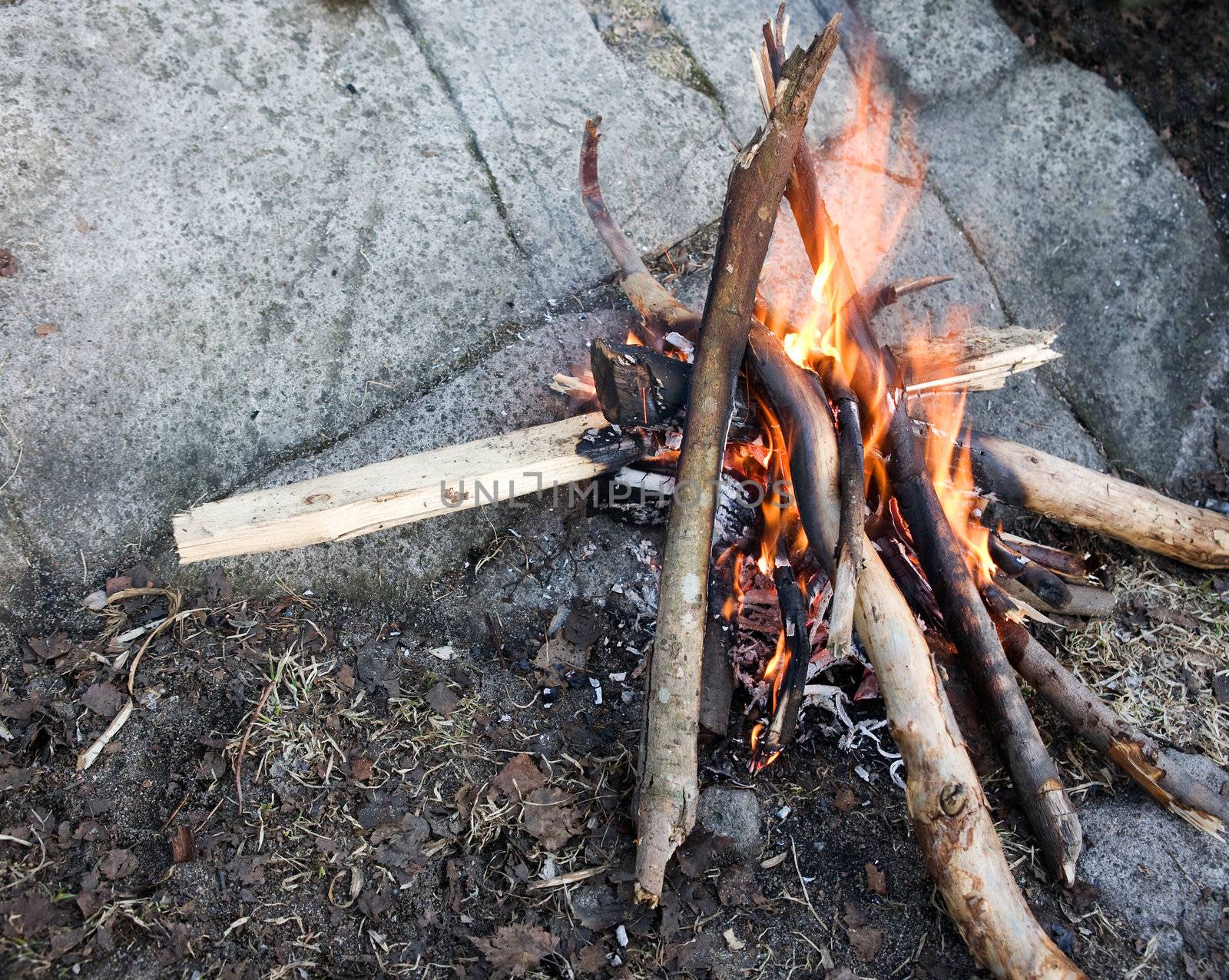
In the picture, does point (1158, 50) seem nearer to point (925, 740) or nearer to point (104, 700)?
point (925, 740)

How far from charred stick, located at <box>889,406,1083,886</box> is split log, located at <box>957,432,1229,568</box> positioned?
1.44 feet

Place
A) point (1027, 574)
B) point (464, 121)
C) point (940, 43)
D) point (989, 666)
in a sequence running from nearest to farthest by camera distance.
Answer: point (989, 666) → point (1027, 574) → point (464, 121) → point (940, 43)

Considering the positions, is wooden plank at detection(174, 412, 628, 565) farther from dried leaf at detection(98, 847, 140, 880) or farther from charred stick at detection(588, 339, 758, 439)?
dried leaf at detection(98, 847, 140, 880)

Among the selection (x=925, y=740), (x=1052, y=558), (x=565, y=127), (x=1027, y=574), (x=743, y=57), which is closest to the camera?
(x=925, y=740)

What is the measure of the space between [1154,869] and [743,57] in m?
3.64

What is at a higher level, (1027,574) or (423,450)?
(423,450)

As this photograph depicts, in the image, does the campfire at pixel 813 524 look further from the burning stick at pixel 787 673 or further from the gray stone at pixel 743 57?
the gray stone at pixel 743 57

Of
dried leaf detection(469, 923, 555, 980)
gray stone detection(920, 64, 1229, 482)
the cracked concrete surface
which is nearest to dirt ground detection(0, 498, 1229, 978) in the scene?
dried leaf detection(469, 923, 555, 980)

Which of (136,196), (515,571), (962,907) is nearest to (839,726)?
(962,907)

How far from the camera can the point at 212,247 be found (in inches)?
123

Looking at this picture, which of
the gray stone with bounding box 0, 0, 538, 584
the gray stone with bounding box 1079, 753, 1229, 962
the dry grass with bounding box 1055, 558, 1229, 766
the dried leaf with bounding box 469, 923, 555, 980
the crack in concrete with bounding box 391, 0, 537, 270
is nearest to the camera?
the dried leaf with bounding box 469, 923, 555, 980

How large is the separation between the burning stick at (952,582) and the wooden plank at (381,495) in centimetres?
87

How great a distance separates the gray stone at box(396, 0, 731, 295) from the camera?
355cm

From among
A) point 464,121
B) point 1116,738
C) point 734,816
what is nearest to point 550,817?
point 734,816
